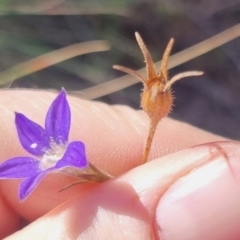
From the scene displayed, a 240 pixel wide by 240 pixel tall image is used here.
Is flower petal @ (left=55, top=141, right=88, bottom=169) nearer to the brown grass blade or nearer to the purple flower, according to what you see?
the purple flower

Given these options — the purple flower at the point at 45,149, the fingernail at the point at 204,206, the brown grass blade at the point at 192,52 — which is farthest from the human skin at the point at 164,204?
the brown grass blade at the point at 192,52

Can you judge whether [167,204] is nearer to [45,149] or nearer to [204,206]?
[204,206]

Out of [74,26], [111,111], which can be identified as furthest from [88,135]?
[74,26]

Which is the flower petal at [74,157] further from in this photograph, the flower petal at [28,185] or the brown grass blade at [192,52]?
the brown grass blade at [192,52]

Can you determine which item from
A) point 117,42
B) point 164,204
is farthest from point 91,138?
point 117,42

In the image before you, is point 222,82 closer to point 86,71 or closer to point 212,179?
point 86,71

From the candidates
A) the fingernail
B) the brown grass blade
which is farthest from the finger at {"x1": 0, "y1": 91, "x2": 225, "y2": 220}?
the fingernail
